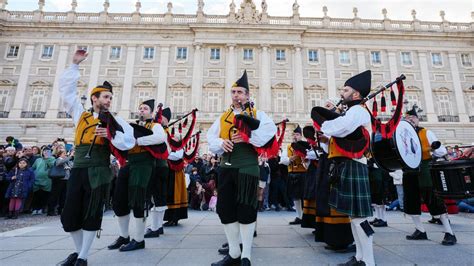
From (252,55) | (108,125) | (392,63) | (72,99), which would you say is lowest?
(108,125)

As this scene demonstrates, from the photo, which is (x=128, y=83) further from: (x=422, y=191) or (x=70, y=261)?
(x=422, y=191)

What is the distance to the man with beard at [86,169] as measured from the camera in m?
3.22

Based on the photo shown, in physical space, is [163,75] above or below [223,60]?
below

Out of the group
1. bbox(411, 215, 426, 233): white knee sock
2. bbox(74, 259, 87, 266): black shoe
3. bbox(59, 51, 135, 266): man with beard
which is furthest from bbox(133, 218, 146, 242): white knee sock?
bbox(411, 215, 426, 233): white knee sock

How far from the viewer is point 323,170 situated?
12.9 ft

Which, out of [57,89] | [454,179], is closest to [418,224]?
[454,179]

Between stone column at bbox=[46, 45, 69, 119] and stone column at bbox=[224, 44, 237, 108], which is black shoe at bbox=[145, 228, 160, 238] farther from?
stone column at bbox=[46, 45, 69, 119]

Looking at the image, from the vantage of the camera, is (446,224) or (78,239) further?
(446,224)

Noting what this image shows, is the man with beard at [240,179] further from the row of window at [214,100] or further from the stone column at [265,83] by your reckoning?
the row of window at [214,100]

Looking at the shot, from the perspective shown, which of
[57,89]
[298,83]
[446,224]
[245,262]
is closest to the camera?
[245,262]

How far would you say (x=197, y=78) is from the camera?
27.6 metres

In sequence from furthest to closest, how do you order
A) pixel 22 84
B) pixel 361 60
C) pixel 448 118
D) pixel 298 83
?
1. pixel 361 60
2. pixel 298 83
3. pixel 448 118
4. pixel 22 84

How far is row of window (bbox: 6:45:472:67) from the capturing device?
1096 inches

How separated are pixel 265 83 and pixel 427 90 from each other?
1700 cm
